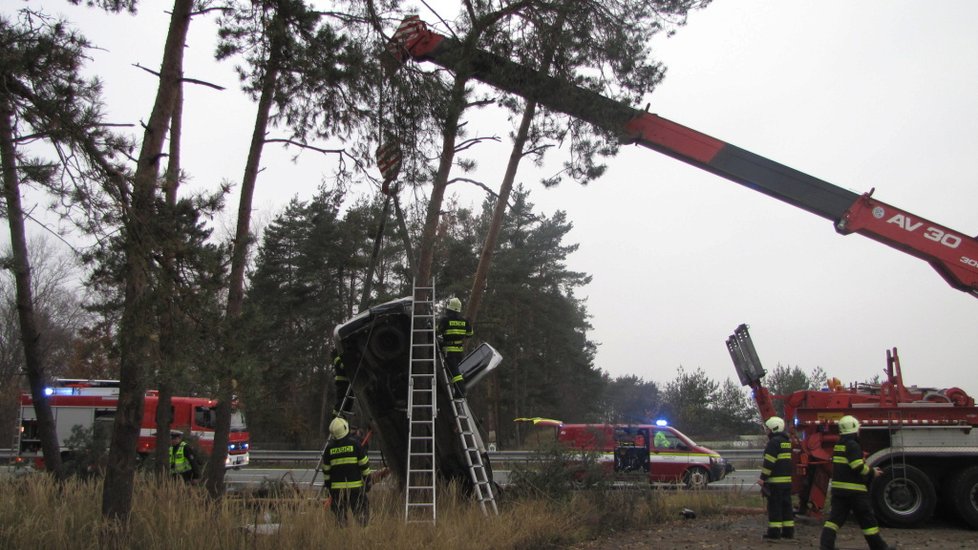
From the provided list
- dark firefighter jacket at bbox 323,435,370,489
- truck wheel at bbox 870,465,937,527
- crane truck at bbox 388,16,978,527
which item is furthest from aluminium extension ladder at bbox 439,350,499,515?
truck wheel at bbox 870,465,937,527

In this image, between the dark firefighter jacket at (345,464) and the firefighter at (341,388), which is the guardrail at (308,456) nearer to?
the firefighter at (341,388)

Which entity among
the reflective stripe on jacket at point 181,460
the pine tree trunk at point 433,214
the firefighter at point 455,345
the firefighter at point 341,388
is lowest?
the reflective stripe on jacket at point 181,460

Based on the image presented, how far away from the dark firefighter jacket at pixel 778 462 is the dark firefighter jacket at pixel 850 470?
1.34 metres

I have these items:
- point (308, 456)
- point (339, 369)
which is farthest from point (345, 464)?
point (308, 456)

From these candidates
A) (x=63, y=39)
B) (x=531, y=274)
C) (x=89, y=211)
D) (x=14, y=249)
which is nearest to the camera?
(x=89, y=211)

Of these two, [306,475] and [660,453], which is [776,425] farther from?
[306,475]

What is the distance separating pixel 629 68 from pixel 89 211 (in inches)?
343

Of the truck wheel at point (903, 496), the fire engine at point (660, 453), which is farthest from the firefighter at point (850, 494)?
the fire engine at point (660, 453)

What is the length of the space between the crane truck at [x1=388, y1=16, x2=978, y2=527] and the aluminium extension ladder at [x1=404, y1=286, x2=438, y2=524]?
3.50 m

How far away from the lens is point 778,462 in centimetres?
1032

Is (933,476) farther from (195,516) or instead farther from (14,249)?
(14,249)

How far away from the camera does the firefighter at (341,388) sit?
1028cm

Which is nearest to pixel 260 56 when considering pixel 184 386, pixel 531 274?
pixel 184 386

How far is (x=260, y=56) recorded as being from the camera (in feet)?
27.9
